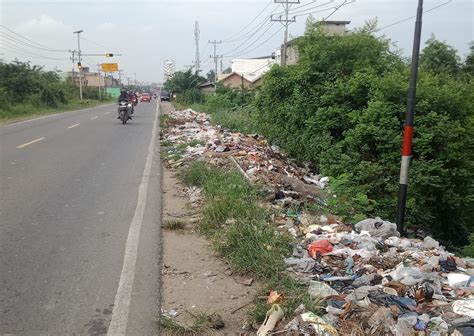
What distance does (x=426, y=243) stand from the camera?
615 cm

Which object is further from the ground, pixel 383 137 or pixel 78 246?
pixel 383 137

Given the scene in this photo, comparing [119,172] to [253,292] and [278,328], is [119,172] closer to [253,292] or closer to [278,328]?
[253,292]

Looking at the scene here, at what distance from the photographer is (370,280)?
442 cm

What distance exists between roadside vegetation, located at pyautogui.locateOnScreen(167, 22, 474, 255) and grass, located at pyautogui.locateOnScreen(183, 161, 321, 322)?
1.82 metres

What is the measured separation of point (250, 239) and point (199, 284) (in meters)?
0.84

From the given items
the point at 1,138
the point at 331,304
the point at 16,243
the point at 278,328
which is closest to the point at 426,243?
the point at 331,304

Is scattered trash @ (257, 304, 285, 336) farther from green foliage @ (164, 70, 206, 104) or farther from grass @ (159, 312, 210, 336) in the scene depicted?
green foliage @ (164, 70, 206, 104)

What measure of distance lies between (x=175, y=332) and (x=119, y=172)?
275 inches

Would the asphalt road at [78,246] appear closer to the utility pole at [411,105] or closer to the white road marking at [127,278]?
the white road marking at [127,278]

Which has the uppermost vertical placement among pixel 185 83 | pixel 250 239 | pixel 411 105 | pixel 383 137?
pixel 185 83

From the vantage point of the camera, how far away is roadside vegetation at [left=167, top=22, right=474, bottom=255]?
955cm

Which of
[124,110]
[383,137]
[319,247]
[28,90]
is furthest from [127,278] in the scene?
[28,90]

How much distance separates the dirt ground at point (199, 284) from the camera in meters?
4.06

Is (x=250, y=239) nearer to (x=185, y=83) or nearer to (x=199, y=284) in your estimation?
(x=199, y=284)
